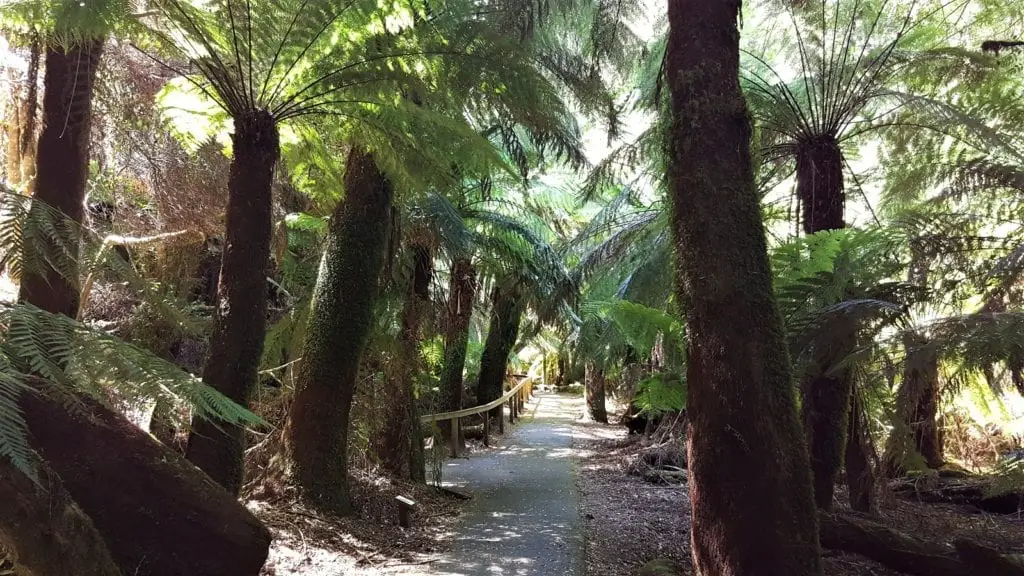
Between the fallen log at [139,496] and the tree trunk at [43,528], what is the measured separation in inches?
18.5

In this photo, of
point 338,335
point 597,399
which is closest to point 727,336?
point 338,335

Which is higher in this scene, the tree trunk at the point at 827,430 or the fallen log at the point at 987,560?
the tree trunk at the point at 827,430

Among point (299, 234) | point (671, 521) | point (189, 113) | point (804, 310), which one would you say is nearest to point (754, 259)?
point (804, 310)

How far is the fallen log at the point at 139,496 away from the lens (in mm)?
2094

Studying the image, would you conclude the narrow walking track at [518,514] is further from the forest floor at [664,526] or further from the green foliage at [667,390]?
the green foliage at [667,390]

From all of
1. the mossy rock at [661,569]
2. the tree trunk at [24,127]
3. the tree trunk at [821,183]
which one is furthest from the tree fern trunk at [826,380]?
the tree trunk at [24,127]

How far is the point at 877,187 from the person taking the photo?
7.72m

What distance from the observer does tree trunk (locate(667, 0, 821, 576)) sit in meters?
2.37

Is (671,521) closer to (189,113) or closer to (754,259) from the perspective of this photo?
(754,259)

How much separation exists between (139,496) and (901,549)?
377cm

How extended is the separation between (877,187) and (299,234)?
6.86 meters

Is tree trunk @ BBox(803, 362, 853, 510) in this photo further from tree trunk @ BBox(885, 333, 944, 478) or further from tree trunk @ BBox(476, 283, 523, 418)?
tree trunk @ BBox(476, 283, 523, 418)

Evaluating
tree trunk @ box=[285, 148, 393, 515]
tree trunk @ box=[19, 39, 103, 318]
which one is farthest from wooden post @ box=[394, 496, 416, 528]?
tree trunk @ box=[19, 39, 103, 318]

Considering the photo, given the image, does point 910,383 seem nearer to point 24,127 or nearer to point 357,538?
point 357,538
